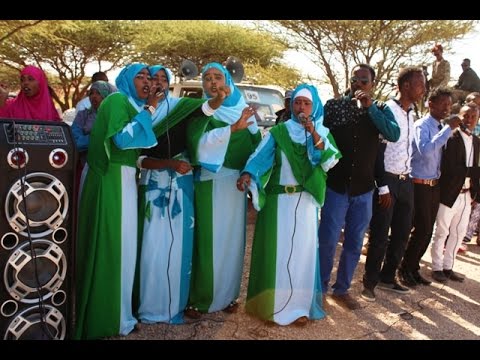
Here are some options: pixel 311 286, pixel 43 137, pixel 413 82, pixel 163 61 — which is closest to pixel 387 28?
pixel 163 61

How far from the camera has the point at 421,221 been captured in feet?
16.0

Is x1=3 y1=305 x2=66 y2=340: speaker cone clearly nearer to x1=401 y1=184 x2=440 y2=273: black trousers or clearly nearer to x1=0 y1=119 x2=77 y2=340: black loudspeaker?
x1=0 y1=119 x2=77 y2=340: black loudspeaker

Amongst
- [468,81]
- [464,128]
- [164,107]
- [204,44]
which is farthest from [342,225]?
[204,44]

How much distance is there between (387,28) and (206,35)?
27.3ft

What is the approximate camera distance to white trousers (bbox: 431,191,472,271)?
17.0ft

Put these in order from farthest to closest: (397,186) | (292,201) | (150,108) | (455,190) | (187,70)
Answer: (187,70) → (455,190) → (397,186) → (292,201) → (150,108)

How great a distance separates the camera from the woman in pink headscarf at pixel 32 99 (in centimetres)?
386

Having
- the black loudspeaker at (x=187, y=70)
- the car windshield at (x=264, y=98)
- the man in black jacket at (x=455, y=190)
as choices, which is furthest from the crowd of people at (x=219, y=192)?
the car windshield at (x=264, y=98)

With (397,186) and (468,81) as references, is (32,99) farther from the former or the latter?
(468,81)

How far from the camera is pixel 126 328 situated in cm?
342

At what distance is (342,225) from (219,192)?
1093 millimetres

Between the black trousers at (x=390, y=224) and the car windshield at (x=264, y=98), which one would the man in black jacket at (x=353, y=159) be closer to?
the black trousers at (x=390, y=224)

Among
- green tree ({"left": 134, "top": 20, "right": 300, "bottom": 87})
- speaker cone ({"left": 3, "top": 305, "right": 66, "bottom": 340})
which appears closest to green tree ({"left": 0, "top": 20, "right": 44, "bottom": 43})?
green tree ({"left": 134, "top": 20, "right": 300, "bottom": 87})

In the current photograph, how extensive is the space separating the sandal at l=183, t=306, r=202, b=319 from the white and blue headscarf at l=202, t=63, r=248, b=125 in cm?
144
